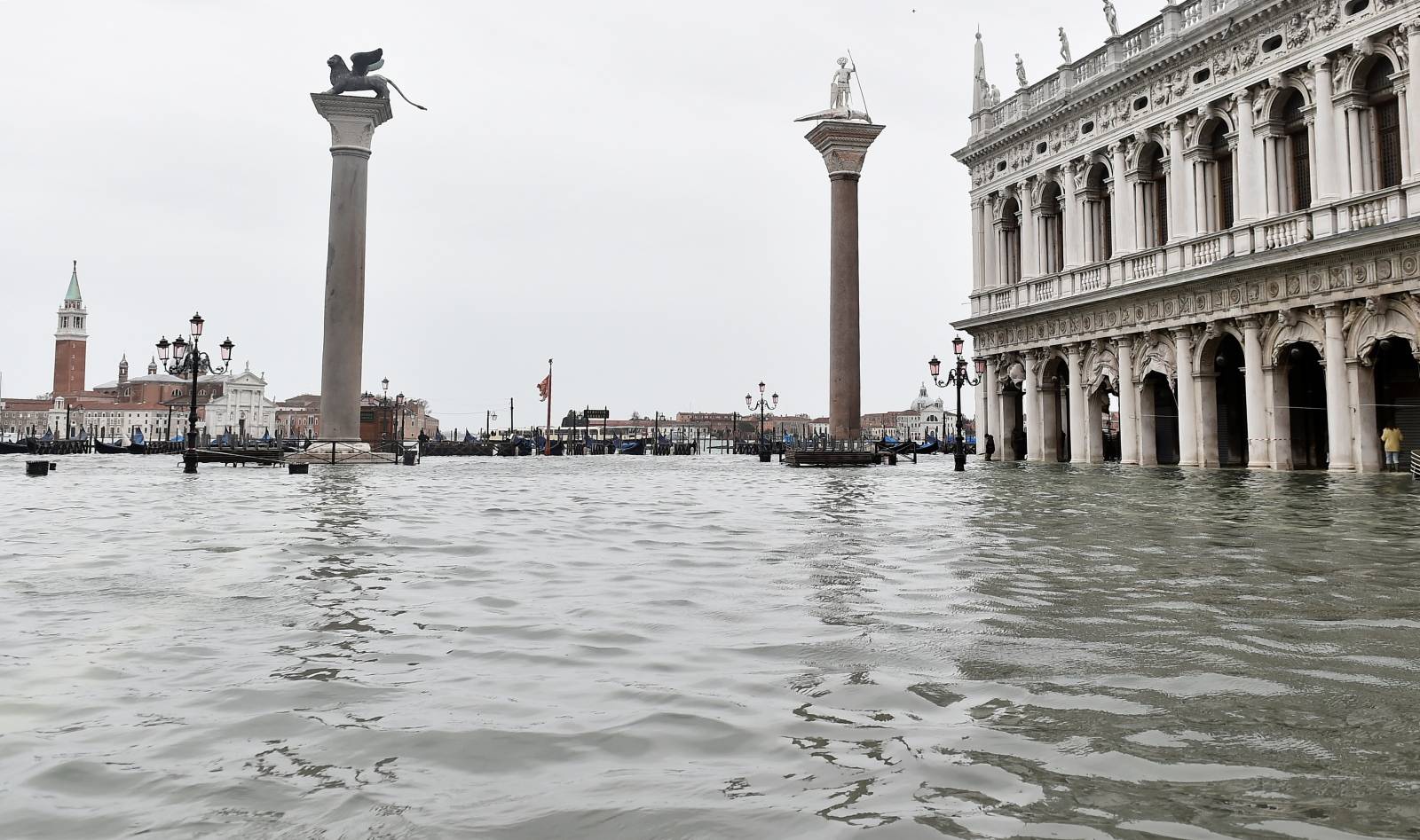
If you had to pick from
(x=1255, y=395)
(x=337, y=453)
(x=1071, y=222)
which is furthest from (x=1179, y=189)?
(x=337, y=453)

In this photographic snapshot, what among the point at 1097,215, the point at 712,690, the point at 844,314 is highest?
the point at 1097,215

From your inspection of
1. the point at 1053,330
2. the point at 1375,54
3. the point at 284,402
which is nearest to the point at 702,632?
the point at 1375,54

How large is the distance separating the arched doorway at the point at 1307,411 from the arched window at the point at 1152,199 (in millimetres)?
5590

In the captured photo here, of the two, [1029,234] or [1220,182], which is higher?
[1029,234]

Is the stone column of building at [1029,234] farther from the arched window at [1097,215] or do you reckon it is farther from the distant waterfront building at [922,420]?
the distant waterfront building at [922,420]

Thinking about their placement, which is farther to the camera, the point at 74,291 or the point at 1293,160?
the point at 74,291

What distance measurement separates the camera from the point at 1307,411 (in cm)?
2588

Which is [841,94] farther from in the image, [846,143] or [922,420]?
[922,420]

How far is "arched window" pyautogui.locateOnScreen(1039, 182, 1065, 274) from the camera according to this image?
3425cm

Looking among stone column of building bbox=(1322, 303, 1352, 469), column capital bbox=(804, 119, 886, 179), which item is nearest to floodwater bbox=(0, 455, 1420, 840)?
stone column of building bbox=(1322, 303, 1352, 469)

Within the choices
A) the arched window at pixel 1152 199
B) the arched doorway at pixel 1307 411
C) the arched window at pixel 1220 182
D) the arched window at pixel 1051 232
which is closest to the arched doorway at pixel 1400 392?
the arched doorway at pixel 1307 411

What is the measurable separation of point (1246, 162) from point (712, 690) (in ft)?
87.0

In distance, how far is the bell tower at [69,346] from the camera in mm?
139250

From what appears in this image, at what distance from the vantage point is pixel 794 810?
2344 millimetres
